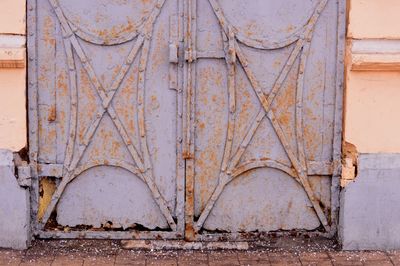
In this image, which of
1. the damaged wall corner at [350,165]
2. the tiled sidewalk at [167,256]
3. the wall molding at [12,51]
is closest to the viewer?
the wall molding at [12,51]

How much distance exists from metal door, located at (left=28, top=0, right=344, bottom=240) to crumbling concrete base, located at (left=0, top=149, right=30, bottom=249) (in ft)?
0.47

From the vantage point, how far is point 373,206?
6297 millimetres

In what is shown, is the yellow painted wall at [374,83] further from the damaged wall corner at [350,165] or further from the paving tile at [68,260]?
the paving tile at [68,260]

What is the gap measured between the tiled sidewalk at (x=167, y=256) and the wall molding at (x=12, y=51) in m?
1.40

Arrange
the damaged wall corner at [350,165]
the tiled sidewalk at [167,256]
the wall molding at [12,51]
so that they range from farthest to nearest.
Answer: the damaged wall corner at [350,165] < the tiled sidewalk at [167,256] < the wall molding at [12,51]

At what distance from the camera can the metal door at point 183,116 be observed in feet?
20.4

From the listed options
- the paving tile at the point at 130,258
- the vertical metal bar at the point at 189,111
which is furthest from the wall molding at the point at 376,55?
the paving tile at the point at 130,258

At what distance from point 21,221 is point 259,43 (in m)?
2.23

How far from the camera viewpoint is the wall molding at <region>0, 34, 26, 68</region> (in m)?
6.05

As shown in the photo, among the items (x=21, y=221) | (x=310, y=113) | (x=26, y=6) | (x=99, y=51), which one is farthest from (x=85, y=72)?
(x=310, y=113)

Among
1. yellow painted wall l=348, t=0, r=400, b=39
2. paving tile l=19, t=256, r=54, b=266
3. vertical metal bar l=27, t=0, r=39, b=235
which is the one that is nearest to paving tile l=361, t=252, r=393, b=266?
yellow painted wall l=348, t=0, r=400, b=39

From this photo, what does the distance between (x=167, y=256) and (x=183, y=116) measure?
106cm

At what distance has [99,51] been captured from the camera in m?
6.25

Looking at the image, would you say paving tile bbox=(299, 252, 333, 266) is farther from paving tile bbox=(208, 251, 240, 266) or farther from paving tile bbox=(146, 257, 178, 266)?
paving tile bbox=(146, 257, 178, 266)
